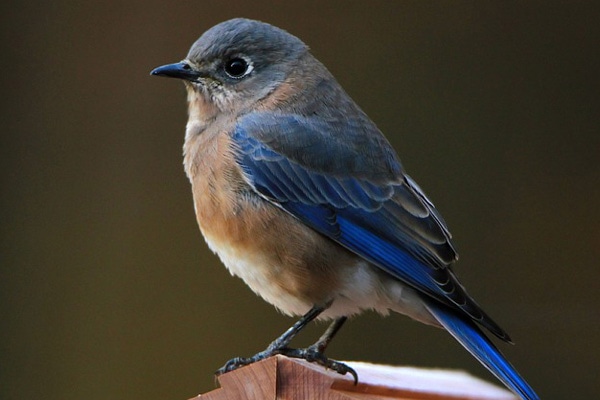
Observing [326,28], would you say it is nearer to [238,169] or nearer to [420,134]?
[420,134]

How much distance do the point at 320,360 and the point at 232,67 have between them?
115 centimetres

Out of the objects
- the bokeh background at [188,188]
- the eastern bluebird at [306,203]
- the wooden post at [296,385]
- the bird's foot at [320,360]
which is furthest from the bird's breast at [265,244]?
the bokeh background at [188,188]

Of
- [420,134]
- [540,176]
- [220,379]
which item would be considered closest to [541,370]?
[540,176]

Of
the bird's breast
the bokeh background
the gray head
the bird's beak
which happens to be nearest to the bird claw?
the bird's breast

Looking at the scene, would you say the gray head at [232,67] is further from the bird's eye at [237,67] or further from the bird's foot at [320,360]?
the bird's foot at [320,360]

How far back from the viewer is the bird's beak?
3598mm

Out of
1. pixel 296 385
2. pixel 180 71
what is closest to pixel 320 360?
pixel 296 385

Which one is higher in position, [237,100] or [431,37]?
[431,37]

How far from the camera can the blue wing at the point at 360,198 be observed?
327 centimetres

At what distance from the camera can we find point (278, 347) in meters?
3.20

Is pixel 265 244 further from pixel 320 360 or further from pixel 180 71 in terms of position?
pixel 180 71

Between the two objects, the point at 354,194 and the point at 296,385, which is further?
the point at 354,194

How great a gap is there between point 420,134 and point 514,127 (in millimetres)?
464

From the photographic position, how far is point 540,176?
539 cm
